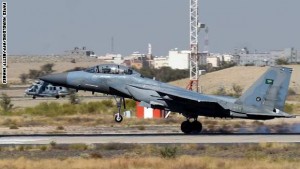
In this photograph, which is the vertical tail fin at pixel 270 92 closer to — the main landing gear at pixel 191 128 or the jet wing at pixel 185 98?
the jet wing at pixel 185 98

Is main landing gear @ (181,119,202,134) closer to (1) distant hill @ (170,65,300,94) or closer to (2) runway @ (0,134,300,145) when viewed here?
(2) runway @ (0,134,300,145)

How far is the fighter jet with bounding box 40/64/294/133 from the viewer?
139ft

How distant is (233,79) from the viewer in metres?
131

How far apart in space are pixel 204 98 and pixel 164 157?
1342 centimetres

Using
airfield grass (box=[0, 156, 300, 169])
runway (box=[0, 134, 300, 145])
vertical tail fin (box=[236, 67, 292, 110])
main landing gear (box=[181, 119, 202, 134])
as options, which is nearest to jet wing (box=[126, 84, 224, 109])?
main landing gear (box=[181, 119, 202, 134])

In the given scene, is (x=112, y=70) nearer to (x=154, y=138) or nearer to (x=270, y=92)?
(x=154, y=138)

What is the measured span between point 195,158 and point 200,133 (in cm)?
1443

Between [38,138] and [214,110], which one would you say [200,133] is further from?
[38,138]

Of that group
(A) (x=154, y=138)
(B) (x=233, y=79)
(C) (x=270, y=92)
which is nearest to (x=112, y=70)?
(A) (x=154, y=138)

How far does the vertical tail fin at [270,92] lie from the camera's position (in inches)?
1671

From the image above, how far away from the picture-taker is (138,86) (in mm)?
43281

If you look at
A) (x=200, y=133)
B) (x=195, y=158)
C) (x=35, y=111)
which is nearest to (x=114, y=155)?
(x=195, y=158)

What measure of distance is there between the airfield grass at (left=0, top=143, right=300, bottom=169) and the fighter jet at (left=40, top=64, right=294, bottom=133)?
6804 mm

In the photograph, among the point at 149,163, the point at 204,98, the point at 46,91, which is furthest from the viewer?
the point at 46,91
